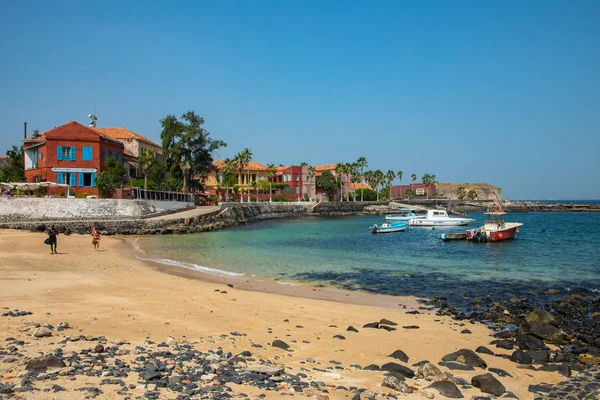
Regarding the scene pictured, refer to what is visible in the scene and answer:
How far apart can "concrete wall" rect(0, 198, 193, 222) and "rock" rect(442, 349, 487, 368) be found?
48.6 metres

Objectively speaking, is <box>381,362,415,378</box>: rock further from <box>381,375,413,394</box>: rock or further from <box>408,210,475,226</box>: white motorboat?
<box>408,210,475,226</box>: white motorboat

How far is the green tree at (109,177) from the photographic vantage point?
54.3 metres

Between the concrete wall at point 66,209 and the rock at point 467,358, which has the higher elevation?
the concrete wall at point 66,209

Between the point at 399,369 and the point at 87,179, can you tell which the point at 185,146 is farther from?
the point at 399,369

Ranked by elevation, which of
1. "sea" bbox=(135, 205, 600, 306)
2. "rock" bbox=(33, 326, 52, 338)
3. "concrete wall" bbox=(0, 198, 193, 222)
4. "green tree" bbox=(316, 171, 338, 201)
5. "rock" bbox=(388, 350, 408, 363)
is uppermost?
"green tree" bbox=(316, 171, 338, 201)

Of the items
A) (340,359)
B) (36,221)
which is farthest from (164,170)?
(340,359)

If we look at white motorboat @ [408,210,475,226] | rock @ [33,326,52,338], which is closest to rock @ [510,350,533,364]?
rock @ [33,326,52,338]

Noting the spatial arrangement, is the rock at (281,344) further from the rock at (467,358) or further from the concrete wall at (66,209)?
the concrete wall at (66,209)

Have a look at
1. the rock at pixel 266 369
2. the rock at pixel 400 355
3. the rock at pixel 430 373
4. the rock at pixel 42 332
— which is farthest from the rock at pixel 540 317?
the rock at pixel 42 332

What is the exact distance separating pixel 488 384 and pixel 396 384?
1.80 metres

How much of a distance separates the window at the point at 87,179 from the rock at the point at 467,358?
55.5 metres

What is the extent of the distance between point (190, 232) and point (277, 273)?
3139cm

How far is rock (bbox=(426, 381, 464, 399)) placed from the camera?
7707 millimetres

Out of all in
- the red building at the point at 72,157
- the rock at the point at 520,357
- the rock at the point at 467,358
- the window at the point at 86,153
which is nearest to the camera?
the rock at the point at 467,358
